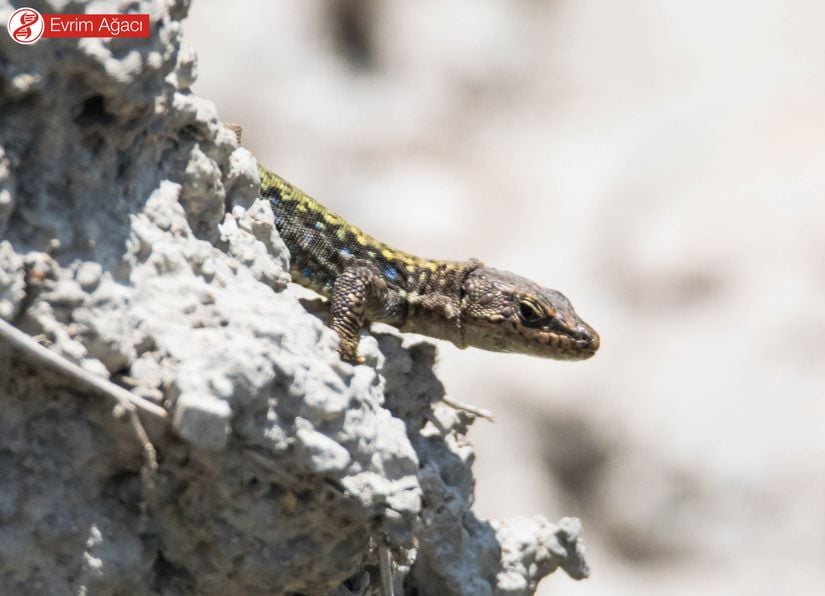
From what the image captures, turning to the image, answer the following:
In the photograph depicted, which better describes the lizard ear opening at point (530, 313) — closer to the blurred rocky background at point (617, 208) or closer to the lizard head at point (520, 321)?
the lizard head at point (520, 321)

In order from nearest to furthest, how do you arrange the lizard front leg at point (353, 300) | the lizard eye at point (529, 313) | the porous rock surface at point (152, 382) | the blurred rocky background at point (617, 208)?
the porous rock surface at point (152, 382)
the lizard front leg at point (353, 300)
the lizard eye at point (529, 313)
the blurred rocky background at point (617, 208)

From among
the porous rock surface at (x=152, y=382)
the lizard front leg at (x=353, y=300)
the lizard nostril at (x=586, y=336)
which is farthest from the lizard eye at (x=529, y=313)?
the porous rock surface at (x=152, y=382)

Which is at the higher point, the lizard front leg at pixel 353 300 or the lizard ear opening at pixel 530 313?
the lizard ear opening at pixel 530 313

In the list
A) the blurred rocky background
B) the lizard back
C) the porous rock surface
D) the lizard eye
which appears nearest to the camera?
the porous rock surface

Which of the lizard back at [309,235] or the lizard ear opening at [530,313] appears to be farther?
the lizard ear opening at [530,313]

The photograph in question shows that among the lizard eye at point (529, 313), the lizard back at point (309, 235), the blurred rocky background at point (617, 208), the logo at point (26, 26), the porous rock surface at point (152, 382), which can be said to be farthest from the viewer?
the blurred rocky background at point (617, 208)

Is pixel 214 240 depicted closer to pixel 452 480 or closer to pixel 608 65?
pixel 452 480

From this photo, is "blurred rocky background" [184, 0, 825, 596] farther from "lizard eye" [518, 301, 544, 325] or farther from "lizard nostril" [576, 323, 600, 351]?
"lizard eye" [518, 301, 544, 325]

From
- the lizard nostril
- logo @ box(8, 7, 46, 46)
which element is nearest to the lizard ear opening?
the lizard nostril

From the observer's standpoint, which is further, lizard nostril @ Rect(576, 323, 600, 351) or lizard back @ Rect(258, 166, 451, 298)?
lizard nostril @ Rect(576, 323, 600, 351)
